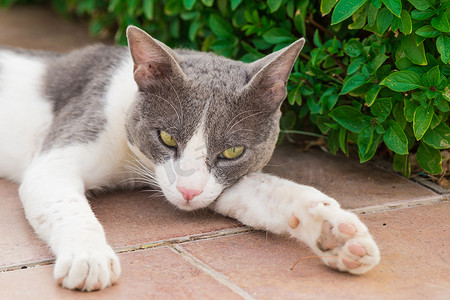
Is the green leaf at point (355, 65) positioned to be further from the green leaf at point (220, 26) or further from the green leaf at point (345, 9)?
the green leaf at point (220, 26)

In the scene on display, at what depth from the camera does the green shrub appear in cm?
249

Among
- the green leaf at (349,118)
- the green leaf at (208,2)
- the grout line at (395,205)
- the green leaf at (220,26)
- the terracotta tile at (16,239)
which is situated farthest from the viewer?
the green leaf at (220,26)

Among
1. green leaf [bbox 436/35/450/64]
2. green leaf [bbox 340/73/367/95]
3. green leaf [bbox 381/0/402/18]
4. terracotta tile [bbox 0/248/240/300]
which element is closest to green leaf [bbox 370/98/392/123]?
green leaf [bbox 340/73/367/95]

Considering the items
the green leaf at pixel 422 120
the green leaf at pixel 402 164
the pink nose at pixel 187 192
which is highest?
the green leaf at pixel 422 120

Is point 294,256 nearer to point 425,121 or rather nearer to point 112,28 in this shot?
point 425,121

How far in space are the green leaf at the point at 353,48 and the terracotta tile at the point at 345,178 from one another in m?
0.65

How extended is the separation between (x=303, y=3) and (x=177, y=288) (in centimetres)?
171

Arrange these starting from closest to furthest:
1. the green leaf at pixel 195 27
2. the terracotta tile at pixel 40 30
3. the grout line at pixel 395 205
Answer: the grout line at pixel 395 205, the green leaf at pixel 195 27, the terracotta tile at pixel 40 30

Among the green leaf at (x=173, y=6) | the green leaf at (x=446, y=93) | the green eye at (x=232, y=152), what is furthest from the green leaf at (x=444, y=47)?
the green leaf at (x=173, y=6)

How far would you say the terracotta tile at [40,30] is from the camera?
207 inches

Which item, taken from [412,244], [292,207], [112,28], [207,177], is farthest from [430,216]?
[112,28]

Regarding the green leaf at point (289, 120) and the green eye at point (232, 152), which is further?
the green leaf at point (289, 120)

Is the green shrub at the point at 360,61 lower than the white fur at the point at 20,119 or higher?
higher

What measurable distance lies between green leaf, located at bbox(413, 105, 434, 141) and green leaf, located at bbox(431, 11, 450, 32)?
0.34m
